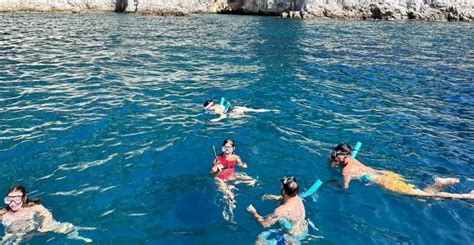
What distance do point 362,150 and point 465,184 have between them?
8.88 feet

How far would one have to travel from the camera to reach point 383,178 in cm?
934

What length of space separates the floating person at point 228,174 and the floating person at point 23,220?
3.01 metres

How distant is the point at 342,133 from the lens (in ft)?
40.6

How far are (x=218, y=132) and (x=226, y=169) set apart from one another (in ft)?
10.6

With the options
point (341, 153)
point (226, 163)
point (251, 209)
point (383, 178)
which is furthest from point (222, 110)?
point (251, 209)

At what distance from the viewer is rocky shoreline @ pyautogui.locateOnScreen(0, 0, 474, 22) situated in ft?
159

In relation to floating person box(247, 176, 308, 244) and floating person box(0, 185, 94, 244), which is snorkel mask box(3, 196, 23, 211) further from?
floating person box(247, 176, 308, 244)

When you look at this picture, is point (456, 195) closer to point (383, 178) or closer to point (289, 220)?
point (383, 178)

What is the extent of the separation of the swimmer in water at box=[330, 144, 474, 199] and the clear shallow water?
0.69 ft

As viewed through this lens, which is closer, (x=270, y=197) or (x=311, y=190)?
(x=311, y=190)

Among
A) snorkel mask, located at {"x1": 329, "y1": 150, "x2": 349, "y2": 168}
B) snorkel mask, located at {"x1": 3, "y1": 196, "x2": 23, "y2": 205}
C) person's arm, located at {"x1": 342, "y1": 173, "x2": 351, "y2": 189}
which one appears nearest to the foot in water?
person's arm, located at {"x1": 342, "y1": 173, "x2": 351, "y2": 189}

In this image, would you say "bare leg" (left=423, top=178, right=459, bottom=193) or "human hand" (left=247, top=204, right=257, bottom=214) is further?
"bare leg" (left=423, top=178, right=459, bottom=193)

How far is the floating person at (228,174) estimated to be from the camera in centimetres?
888

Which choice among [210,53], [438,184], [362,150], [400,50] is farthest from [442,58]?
[438,184]
